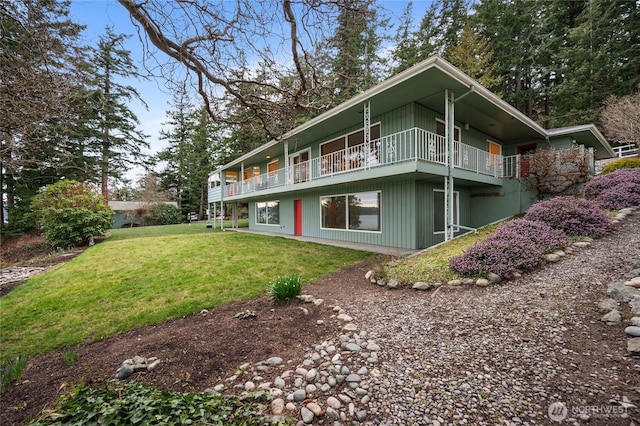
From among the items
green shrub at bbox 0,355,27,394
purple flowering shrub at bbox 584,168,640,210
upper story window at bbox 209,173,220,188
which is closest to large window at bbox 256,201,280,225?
upper story window at bbox 209,173,220,188

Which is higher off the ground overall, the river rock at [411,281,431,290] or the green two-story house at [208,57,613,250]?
the green two-story house at [208,57,613,250]

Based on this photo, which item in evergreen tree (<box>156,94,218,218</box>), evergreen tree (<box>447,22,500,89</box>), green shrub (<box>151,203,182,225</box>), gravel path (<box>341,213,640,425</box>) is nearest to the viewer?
gravel path (<box>341,213,640,425</box>)

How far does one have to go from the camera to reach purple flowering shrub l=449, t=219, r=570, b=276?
170 inches

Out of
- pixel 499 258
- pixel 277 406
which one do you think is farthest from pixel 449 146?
pixel 277 406

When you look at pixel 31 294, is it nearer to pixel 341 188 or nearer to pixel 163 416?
pixel 163 416

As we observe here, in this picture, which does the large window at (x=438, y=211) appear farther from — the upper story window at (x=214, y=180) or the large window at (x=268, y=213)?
the upper story window at (x=214, y=180)

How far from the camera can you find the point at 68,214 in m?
11.2

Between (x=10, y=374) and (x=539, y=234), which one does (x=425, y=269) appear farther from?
(x=10, y=374)

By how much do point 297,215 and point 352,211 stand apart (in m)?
4.14

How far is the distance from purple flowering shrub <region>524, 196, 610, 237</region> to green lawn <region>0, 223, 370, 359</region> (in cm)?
457

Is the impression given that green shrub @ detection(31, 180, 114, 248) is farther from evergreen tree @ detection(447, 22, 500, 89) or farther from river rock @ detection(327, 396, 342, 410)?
evergreen tree @ detection(447, 22, 500, 89)

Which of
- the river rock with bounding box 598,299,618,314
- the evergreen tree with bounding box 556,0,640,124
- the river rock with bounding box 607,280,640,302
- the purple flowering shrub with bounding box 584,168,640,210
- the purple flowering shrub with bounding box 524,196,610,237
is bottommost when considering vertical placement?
the river rock with bounding box 598,299,618,314

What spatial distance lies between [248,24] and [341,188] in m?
7.93

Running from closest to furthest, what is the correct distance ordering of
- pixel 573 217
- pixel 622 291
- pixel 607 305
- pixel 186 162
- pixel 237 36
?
1. pixel 607 305
2. pixel 622 291
3. pixel 237 36
4. pixel 573 217
5. pixel 186 162
